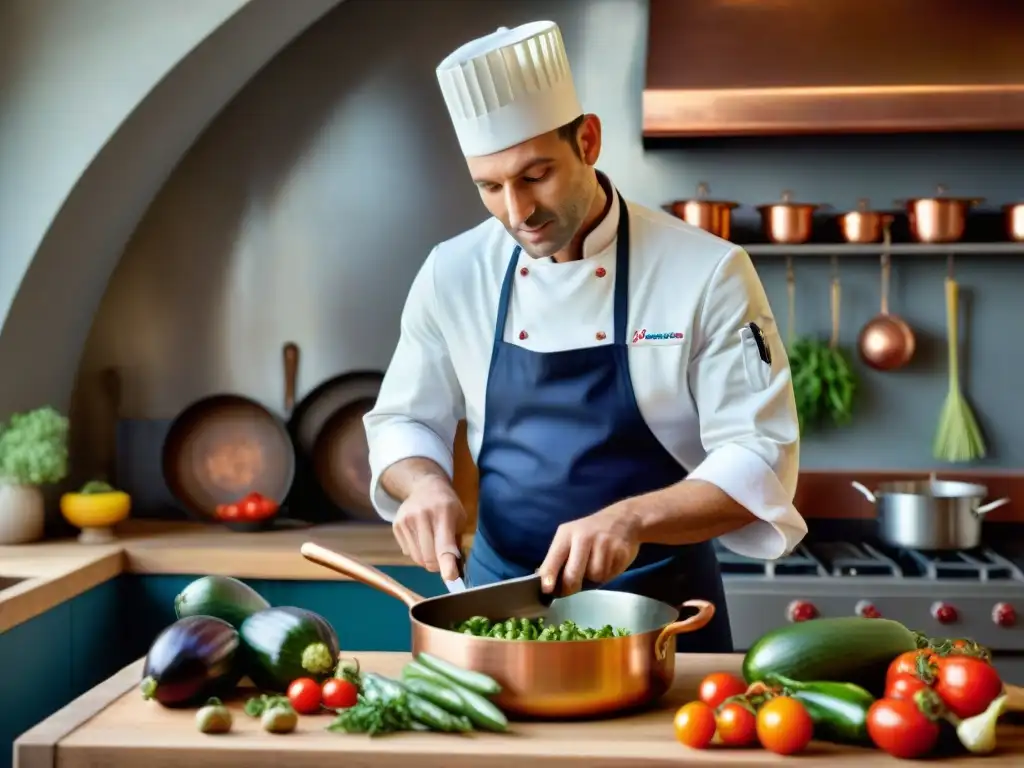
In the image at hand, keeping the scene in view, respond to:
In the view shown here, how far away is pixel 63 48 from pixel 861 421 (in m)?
2.31

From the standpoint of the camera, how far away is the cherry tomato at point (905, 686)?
1.29 meters

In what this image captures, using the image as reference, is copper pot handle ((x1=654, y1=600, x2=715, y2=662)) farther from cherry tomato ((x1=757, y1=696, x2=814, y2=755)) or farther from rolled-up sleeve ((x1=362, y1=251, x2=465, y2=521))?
rolled-up sleeve ((x1=362, y1=251, x2=465, y2=521))

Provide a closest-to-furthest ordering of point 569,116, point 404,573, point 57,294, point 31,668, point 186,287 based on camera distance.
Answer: point 569,116
point 31,668
point 404,573
point 57,294
point 186,287

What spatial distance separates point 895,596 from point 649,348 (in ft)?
3.83

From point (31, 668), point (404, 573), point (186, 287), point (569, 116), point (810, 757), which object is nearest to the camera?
point (810, 757)

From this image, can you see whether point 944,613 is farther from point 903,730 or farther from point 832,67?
point 903,730

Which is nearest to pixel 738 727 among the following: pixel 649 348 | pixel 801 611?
pixel 649 348

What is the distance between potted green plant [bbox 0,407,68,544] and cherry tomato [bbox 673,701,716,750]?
2.15 meters

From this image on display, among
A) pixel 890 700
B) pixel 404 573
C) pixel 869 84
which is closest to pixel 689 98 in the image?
pixel 869 84

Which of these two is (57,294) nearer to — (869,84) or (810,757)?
(869,84)

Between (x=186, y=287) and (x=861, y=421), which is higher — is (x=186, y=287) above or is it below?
above

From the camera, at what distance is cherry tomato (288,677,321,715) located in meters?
1.41

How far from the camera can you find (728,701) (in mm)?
1313

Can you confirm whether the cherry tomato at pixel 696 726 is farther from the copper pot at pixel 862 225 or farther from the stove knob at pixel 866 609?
the copper pot at pixel 862 225
